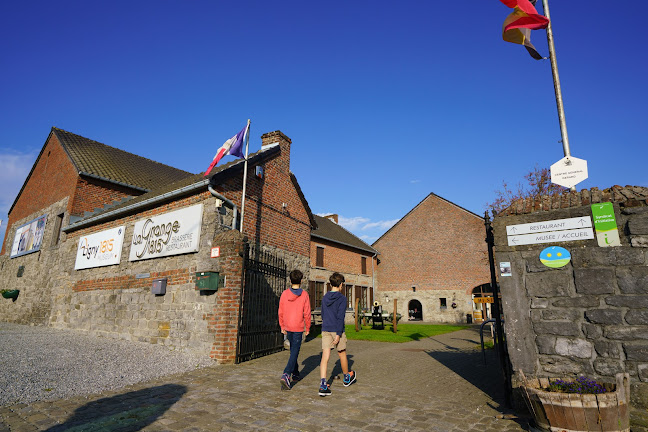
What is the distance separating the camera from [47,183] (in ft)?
60.6

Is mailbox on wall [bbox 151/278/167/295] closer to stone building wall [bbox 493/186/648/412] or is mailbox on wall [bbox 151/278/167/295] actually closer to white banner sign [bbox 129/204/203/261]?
white banner sign [bbox 129/204/203/261]

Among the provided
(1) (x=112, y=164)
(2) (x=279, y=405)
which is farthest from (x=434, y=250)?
(2) (x=279, y=405)

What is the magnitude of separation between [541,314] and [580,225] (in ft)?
3.90

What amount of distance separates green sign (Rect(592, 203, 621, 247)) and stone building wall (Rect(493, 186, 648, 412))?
5cm

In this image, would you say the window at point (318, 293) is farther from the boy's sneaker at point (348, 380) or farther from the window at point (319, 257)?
the boy's sneaker at point (348, 380)

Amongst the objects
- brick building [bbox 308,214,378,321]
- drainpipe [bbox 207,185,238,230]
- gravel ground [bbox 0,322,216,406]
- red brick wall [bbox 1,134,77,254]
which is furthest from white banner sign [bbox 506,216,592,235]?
red brick wall [bbox 1,134,77,254]

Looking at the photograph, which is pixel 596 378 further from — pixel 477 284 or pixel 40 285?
pixel 477 284

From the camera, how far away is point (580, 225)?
4.28 meters

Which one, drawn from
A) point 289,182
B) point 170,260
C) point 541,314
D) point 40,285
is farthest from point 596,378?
point 40,285

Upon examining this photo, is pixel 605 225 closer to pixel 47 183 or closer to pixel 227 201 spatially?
pixel 227 201

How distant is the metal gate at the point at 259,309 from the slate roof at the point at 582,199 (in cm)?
579

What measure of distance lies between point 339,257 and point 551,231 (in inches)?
818

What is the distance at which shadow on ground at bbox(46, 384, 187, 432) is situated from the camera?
3705 millimetres

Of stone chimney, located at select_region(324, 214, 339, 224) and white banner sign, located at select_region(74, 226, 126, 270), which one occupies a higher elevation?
stone chimney, located at select_region(324, 214, 339, 224)
